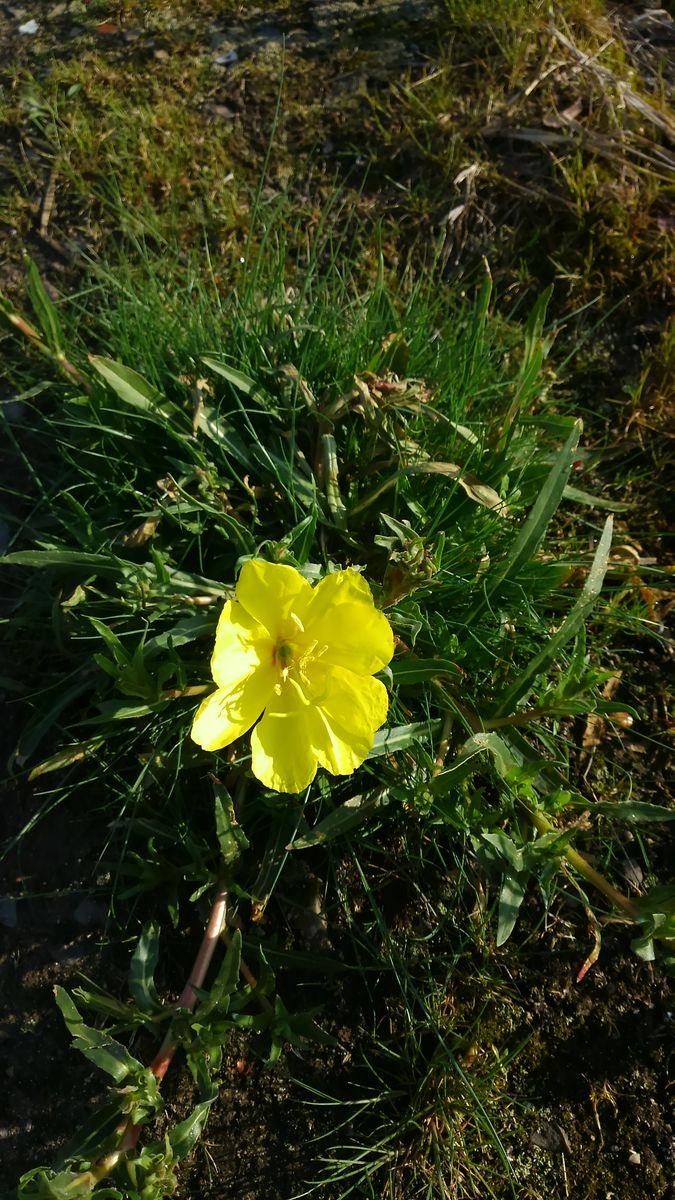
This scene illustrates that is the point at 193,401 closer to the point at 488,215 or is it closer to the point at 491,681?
the point at 491,681

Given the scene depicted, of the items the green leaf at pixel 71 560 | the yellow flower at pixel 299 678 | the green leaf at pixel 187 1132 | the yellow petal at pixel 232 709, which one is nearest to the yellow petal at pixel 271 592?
the yellow flower at pixel 299 678

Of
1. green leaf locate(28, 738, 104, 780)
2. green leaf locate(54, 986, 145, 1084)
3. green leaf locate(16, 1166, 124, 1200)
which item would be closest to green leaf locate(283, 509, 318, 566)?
green leaf locate(28, 738, 104, 780)

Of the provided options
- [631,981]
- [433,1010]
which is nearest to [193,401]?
[433,1010]

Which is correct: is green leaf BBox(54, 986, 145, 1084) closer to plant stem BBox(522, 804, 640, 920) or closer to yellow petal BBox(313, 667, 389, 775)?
yellow petal BBox(313, 667, 389, 775)

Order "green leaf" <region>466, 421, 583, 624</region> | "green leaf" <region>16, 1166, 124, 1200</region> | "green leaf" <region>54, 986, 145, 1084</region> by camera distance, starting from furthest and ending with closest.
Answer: "green leaf" <region>466, 421, 583, 624</region>, "green leaf" <region>54, 986, 145, 1084</region>, "green leaf" <region>16, 1166, 124, 1200</region>

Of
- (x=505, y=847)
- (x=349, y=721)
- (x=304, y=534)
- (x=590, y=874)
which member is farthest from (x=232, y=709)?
(x=590, y=874)

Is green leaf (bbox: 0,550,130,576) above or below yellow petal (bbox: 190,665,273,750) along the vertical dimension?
above
